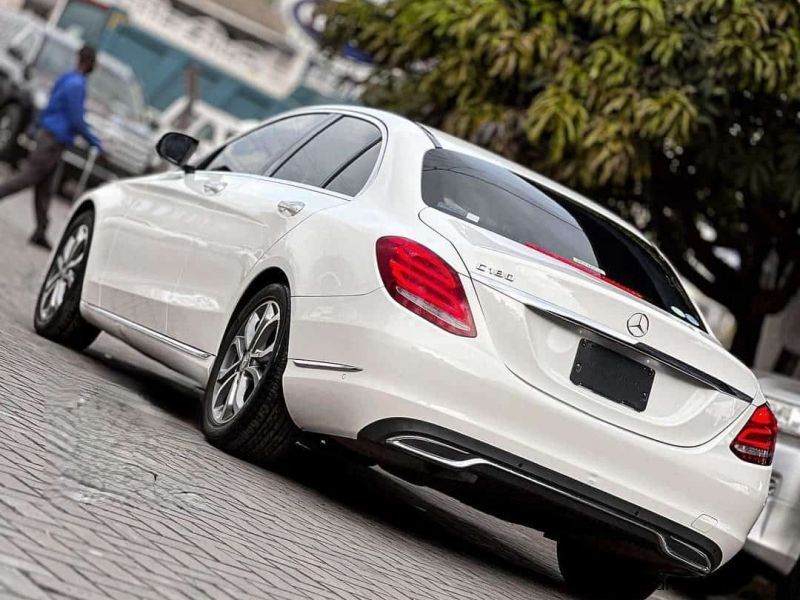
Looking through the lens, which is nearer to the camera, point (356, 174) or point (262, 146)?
point (356, 174)

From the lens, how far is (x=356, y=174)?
22.1 feet

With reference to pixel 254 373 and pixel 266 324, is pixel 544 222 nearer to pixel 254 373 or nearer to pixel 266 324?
pixel 266 324

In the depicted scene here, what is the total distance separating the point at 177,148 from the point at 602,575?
9.92 feet

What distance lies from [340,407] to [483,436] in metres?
0.56

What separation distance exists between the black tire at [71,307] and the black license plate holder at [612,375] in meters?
3.68

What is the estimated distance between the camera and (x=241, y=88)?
4916cm

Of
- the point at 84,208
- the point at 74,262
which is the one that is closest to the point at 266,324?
the point at 74,262

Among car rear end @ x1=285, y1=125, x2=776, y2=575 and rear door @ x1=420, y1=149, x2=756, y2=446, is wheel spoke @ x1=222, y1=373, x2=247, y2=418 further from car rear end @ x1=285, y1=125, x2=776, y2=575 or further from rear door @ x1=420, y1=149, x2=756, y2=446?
rear door @ x1=420, y1=149, x2=756, y2=446

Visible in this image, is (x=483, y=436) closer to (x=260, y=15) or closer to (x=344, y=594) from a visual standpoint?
(x=344, y=594)

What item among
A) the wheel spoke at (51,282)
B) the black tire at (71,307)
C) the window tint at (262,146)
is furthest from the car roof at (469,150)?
the wheel spoke at (51,282)

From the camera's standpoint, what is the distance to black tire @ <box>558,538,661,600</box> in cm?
668

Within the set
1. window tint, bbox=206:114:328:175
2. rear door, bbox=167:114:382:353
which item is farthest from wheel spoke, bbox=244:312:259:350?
window tint, bbox=206:114:328:175

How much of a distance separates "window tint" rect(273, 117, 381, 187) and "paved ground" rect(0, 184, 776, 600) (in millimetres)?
1206

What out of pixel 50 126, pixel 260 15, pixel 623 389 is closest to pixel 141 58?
pixel 260 15
